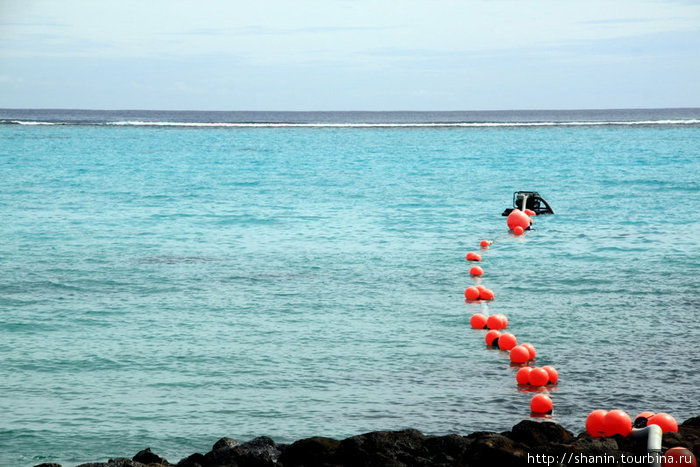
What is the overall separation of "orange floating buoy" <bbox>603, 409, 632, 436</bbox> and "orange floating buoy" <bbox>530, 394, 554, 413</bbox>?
3.69 feet

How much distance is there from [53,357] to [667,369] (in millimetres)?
8054

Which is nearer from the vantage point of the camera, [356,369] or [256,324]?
[356,369]

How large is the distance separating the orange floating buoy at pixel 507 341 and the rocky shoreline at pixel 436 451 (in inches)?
153

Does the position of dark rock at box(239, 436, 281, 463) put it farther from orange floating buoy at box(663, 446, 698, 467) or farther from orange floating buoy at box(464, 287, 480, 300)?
orange floating buoy at box(464, 287, 480, 300)

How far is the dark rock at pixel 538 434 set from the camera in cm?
766

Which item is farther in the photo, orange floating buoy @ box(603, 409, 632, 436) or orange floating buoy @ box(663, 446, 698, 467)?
orange floating buoy @ box(603, 409, 632, 436)

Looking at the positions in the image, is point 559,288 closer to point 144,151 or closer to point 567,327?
point 567,327

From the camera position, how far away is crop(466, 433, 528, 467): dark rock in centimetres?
689

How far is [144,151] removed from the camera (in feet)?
224

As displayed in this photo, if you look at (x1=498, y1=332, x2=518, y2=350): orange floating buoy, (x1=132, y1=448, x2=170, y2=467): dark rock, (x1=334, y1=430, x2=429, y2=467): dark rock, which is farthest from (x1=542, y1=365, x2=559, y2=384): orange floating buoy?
(x1=132, y1=448, x2=170, y2=467): dark rock

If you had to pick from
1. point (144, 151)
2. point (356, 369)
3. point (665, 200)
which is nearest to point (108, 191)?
point (665, 200)

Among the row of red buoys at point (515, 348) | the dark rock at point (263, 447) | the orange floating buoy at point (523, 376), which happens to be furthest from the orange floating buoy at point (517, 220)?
the dark rock at point (263, 447)

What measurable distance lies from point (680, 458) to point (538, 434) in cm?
122

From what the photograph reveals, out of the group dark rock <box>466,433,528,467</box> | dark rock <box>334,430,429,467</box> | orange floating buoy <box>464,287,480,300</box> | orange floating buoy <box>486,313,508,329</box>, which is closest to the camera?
dark rock <box>466,433,528,467</box>
